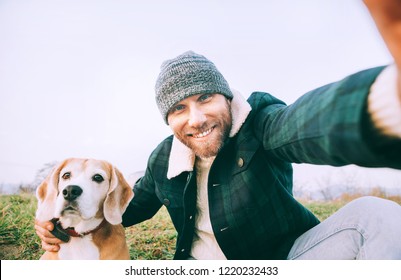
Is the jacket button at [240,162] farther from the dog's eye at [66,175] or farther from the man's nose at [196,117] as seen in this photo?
the dog's eye at [66,175]

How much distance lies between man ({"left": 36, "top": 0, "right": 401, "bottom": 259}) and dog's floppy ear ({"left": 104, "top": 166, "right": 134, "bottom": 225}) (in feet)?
0.32

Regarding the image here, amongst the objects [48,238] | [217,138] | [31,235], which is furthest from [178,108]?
[31,235]

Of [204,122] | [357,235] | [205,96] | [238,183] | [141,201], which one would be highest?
[205,96]

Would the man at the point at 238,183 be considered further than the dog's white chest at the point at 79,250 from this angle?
No

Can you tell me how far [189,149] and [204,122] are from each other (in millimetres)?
184

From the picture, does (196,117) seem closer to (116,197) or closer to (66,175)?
(116,197)

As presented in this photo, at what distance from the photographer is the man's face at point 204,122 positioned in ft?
4.78

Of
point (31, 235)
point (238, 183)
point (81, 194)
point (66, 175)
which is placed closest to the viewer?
point (238, 183)

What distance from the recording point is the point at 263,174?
4.52ft

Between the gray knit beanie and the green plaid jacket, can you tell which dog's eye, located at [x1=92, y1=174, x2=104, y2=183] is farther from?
the gray knit beanie

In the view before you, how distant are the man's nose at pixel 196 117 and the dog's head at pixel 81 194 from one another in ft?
1.90

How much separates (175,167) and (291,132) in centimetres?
73

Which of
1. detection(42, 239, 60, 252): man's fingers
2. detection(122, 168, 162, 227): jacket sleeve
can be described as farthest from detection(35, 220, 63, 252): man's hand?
detection(122, 168, 162, 227): jacket sleeve

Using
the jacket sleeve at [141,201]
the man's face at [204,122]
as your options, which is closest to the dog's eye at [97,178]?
the jacket sleeve at [141,201]
